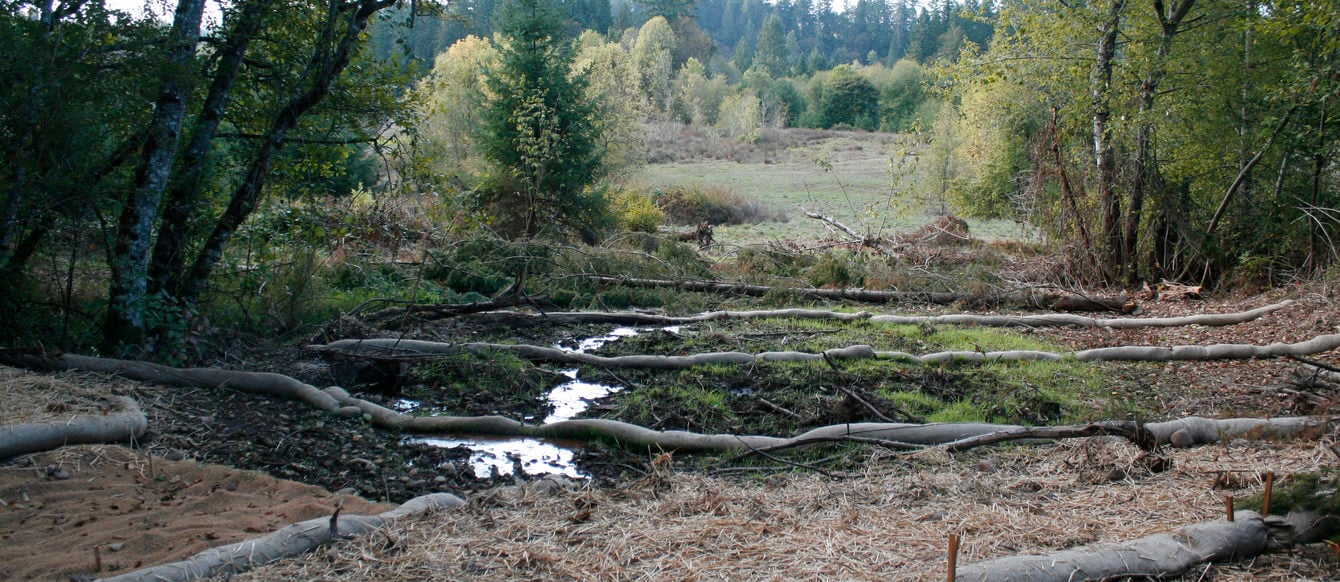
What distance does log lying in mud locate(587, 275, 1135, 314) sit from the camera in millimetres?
12164

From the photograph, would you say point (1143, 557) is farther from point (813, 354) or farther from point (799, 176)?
point (799, 176)

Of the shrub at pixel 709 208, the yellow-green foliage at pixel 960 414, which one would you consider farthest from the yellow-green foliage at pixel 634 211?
the yellow-green foliage at pixel 960 414

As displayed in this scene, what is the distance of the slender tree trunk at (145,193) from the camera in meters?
6.53

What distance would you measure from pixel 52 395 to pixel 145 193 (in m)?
2.07

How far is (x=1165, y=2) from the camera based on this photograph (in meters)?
12.5

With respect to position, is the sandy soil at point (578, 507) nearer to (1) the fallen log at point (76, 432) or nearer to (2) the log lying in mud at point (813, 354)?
(1) the fallen log at point (76, 432)

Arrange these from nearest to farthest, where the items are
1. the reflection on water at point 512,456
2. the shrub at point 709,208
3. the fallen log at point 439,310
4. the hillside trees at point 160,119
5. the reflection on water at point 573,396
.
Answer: the reflection on water at point 512,456 → the hillside trees at point 160,119 → the reflection on water at point 573,396 → the fallen log at point 439,310 → the shrub at point 709,208

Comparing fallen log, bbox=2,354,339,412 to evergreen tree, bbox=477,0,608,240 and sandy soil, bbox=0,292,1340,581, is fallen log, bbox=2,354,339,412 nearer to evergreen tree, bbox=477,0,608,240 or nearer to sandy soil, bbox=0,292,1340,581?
sandy soil, bbox=0,292,1340,581

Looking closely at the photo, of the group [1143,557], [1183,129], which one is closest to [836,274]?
[1183,129]

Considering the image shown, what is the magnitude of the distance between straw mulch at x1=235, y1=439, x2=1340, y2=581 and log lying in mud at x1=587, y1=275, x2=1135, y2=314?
7.65 metres

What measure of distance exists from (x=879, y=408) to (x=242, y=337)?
5.96 meters

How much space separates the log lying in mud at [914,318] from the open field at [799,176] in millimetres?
5234

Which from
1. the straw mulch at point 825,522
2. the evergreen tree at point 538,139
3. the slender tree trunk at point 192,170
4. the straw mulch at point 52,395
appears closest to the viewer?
the straw mulch at point 825,522

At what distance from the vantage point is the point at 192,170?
701 centimetres
